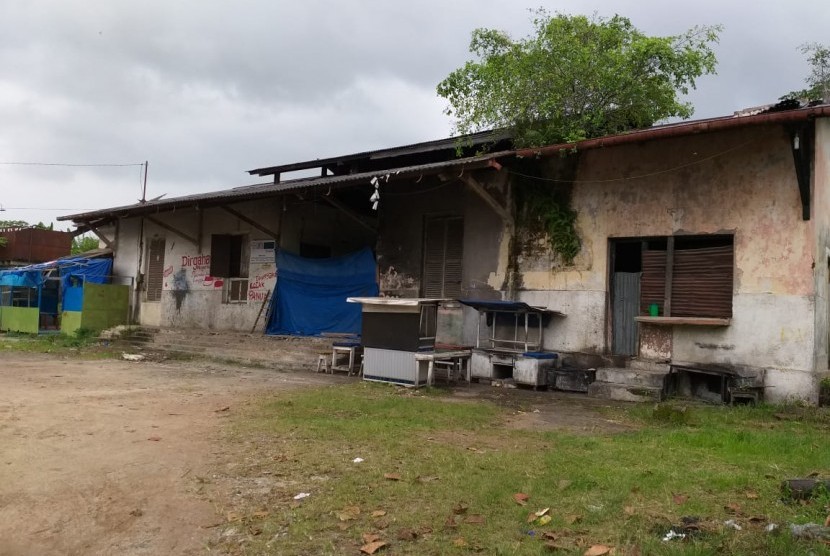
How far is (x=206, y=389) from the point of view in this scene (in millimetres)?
10062

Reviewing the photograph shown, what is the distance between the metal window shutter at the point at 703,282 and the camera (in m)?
9.89

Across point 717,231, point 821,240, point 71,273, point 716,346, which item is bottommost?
point 716,346

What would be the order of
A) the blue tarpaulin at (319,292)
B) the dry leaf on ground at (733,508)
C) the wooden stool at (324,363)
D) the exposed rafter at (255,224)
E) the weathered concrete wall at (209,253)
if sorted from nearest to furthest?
the dry leaf on ground at (733,508) < the wooden stool at (324,363) < the blue tarpaulin at (319,292) < the exposed rafter at (255,224) < the weathered concrete wall at (209,253)

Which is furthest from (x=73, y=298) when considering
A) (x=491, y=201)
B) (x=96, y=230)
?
(x=491, y=201)

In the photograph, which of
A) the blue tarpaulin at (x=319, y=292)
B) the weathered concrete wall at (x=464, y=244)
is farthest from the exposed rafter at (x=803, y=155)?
the blue tarpaulin at (x=319, y=292)

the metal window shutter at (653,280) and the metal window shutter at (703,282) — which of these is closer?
the metal window shutter at (703,282)

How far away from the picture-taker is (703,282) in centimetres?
1014

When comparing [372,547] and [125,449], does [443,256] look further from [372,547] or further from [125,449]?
[372,547]

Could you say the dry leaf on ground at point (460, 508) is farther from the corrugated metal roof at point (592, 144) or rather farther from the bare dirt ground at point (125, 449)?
the corrugated metal roof at point (592, 144)

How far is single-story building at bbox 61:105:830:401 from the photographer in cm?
923

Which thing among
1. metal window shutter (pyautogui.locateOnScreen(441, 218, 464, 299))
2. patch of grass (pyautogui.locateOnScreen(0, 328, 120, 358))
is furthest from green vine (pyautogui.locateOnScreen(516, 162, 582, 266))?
patch of grass (pyautogui.locateOnScreen(0, 328, 120, 358))

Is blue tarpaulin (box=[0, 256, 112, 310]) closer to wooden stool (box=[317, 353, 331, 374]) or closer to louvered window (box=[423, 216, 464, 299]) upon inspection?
wooden stool (box=[317, 353, 331, 374])

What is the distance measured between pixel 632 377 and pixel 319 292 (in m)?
7.82

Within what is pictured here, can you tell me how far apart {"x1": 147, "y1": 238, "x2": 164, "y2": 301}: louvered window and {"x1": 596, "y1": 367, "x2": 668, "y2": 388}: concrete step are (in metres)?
13.8
